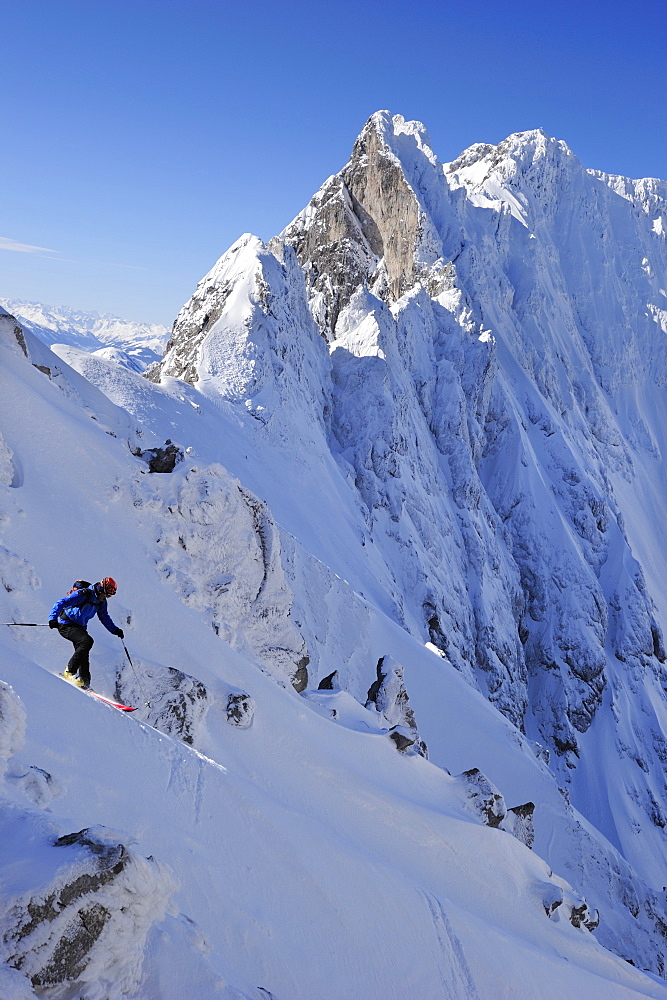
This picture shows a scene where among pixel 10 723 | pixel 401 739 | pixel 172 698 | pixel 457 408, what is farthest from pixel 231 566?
pixel 457 408

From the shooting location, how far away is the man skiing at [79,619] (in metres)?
7.78

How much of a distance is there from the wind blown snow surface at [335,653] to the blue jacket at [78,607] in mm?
522

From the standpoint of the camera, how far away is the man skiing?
778 centimetres

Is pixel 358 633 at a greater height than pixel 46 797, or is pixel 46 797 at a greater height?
pixel 46 797

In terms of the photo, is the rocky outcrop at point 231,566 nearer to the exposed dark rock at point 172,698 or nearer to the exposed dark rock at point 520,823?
the exposed dark rock at point 172,698

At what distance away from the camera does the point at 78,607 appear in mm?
7945

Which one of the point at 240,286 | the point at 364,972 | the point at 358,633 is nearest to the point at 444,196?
the point at 240,286

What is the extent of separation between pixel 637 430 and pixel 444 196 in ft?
155

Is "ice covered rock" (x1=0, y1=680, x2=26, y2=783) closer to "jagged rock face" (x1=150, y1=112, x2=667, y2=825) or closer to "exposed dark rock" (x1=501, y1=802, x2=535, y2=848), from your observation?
"exposed dark rock" (x1=501, y1=802, x2=535, y2=848)

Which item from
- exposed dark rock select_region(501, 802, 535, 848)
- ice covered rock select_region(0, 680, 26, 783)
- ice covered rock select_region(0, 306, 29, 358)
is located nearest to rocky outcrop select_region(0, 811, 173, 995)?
ice covered rock select_region(0, 680, 26, 783)

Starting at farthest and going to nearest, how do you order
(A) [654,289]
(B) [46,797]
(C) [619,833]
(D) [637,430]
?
(A) [654,289], (D) [637,430], (C) [619,833], (B) [46,797]

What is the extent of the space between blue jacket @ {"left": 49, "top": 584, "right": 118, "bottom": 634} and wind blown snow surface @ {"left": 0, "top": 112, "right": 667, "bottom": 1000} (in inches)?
20.5

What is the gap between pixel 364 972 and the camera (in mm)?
6512

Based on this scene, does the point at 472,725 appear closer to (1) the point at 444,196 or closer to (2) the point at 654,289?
(1) the point at 444,196
